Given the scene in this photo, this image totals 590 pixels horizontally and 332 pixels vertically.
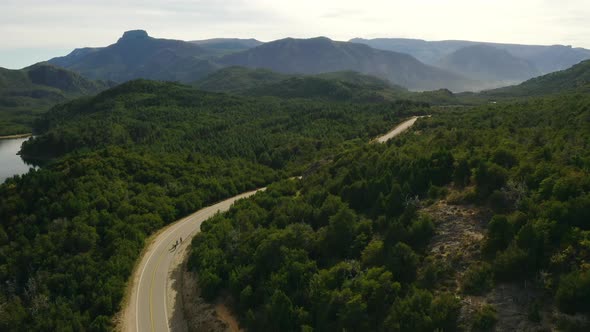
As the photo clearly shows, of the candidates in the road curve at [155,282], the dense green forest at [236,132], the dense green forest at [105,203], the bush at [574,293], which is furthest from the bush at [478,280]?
the dense green forest at [236,132]

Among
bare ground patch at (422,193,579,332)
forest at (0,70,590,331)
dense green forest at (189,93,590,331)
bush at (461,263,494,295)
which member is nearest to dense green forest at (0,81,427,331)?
forest at (0,70,590,331)

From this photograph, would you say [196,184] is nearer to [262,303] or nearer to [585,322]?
[262,303]

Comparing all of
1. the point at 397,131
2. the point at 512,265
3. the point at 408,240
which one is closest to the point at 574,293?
the point at 512,265

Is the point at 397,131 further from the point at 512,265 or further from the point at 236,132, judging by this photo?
the point at 512,265

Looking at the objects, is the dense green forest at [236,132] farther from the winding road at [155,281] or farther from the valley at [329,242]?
the winding road at [155,281]

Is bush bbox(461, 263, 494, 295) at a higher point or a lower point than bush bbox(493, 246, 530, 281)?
lower

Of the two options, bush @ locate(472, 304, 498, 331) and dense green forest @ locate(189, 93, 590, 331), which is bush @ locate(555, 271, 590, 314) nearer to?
dense green forest @ locate(189, 93, 590, 331)

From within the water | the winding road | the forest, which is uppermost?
the forest
